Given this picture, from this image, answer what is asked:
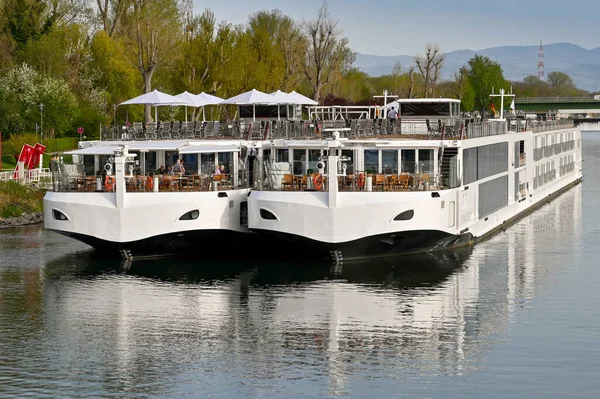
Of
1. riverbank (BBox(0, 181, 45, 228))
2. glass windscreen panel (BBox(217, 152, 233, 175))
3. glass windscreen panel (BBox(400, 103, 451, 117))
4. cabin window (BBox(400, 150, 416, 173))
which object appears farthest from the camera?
riverbank (BBox(0, 181, 45, 228))

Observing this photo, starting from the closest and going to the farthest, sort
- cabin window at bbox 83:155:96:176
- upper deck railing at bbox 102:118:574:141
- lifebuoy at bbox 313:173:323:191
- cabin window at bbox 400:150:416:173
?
lifebuoy at bbox 313:173:323:191 → cabin window at bbox 400:150:416:173 → cabin window at bbox 83:155:96:176 → upper deck railing at bbox 102:118:574:141

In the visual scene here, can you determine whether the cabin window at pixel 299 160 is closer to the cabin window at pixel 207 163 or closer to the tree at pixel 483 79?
the cabin window at pixel 207 163

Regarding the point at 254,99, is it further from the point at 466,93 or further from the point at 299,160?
the point at 466,93

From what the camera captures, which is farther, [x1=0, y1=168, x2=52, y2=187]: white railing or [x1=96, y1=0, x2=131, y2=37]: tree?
[x1=96, y1=0, x2=131, y2=37]: tree

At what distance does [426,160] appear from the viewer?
145 feet

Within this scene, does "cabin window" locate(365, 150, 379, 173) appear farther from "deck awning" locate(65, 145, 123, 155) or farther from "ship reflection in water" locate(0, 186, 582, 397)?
"deck awning" locate(65, 145, 123, 155)

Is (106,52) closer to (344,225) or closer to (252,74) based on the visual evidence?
(252,74)

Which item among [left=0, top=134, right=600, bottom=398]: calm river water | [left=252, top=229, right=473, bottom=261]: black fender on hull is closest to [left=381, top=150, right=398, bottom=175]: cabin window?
[left=252, top=229, right=473, bottom=261]: black fender on hull

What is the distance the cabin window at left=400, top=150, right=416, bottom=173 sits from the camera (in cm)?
4400

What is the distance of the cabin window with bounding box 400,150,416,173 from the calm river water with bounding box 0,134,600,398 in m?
3.31

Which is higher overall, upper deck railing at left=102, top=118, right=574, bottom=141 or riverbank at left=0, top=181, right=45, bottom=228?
upper deck railing at left=102, top=118, right=574, bottom=141

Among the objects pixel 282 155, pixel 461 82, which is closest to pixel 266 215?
pixel 282 155

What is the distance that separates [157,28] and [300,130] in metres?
44.4

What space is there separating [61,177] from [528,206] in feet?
101
